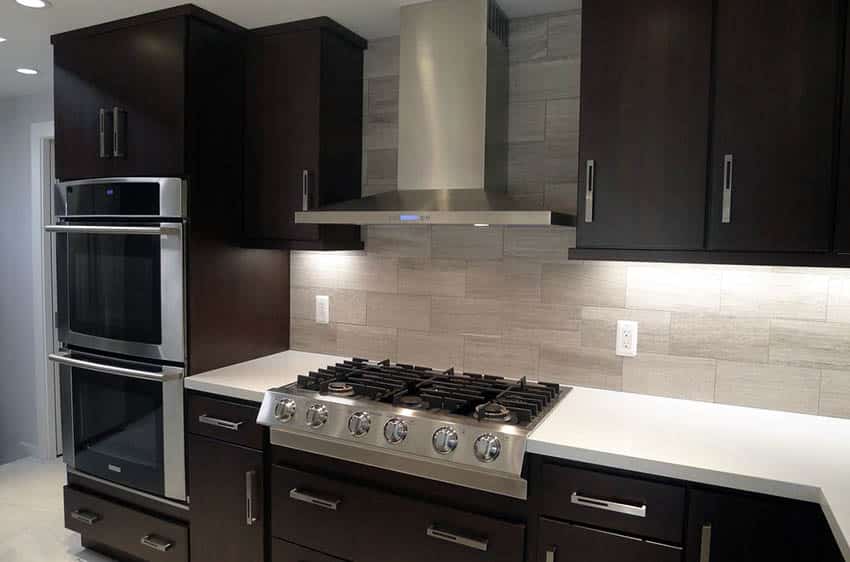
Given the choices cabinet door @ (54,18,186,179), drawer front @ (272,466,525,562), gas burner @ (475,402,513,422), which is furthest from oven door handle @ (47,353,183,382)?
gas burner @ (475,402,513,422)

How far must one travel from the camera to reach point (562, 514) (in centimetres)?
172

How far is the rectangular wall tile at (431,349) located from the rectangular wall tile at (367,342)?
0.16ft

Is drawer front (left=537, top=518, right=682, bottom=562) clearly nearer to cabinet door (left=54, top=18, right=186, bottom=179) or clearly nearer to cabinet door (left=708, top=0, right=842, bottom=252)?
cabinet door (left=708, top=0, right=842, bottom=252)

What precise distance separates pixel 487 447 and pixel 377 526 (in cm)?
53

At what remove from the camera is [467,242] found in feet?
8.35

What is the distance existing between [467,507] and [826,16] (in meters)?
1.79

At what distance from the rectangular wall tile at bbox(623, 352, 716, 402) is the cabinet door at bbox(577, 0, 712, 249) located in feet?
1.80

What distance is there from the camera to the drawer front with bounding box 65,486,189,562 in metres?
2.46

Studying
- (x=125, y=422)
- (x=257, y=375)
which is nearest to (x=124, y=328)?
(x=125, y=422)

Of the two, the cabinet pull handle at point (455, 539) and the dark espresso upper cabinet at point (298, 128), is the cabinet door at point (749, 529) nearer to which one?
the cabinet pull handle at point (455, 539)

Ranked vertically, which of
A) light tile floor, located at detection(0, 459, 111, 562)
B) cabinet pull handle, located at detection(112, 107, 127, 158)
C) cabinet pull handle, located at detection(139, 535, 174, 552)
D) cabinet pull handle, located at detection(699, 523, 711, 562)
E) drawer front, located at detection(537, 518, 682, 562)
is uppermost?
cabinet pull handle, located at detection(112, 107, 127, 158)

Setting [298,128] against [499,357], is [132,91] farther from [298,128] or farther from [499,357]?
[499,357]

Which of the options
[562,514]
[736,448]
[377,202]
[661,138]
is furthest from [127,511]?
[661,138]

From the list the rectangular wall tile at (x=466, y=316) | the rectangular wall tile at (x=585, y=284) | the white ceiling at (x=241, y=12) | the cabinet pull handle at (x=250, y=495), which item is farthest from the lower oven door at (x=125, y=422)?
the rectangular wall tile at (x=585, y=284)
